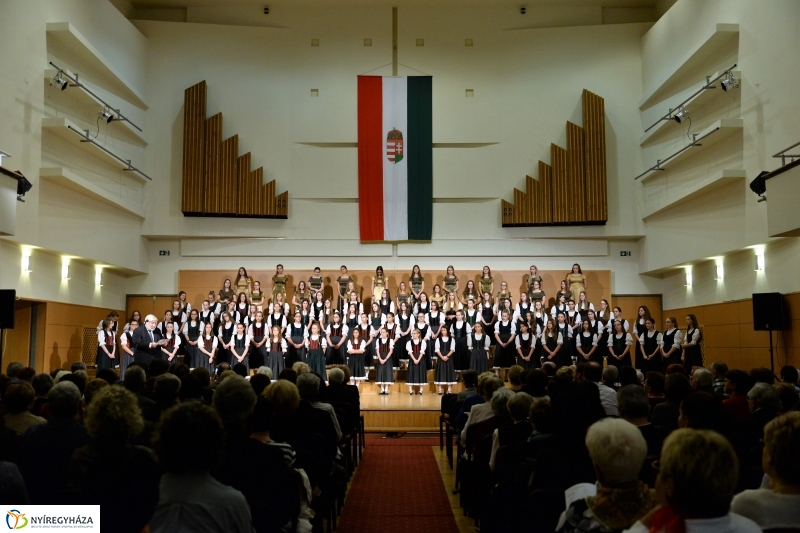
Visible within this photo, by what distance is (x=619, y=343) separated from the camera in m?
14.1

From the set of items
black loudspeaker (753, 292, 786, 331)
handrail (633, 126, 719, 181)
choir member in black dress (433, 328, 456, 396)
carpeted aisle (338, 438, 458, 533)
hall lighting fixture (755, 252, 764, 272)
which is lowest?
carpeted aisle (338, 438, 458, 533)

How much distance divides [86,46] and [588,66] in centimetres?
1125

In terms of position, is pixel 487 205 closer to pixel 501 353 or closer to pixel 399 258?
pixel 399 258

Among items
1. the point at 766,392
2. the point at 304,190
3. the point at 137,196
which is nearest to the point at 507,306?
the point at 304,190

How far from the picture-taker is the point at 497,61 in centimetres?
1738

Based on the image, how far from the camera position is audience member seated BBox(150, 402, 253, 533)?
2156 millimetres

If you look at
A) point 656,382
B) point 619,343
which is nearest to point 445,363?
point 619,343

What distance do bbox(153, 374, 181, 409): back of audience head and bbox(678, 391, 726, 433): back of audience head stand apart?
3.08 m

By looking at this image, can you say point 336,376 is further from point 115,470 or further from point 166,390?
point 115,470

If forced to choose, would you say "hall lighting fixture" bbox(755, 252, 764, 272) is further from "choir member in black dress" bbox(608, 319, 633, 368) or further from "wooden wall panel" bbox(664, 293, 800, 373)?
"choir member in black dress" bbox(608, 319, 633, 368)

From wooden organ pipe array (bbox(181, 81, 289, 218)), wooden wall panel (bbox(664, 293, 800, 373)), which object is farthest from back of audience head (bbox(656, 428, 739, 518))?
wooden organ pipe array (bbox(181, 81, 289, 218))

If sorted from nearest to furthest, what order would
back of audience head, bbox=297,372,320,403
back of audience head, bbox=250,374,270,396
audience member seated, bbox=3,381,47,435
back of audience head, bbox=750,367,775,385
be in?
audience member seated, bbox=3,381,47,435, back of audience head, bbox=250,374,270,396, back of audience head, bbox=297,372,320,403, back of audience head, bbox=750,367,775,385

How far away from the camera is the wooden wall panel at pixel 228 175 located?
653 inches

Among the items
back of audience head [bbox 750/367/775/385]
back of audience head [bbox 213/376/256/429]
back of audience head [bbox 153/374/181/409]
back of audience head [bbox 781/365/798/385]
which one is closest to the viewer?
back of audience head [bbox 213/376/256/429]
